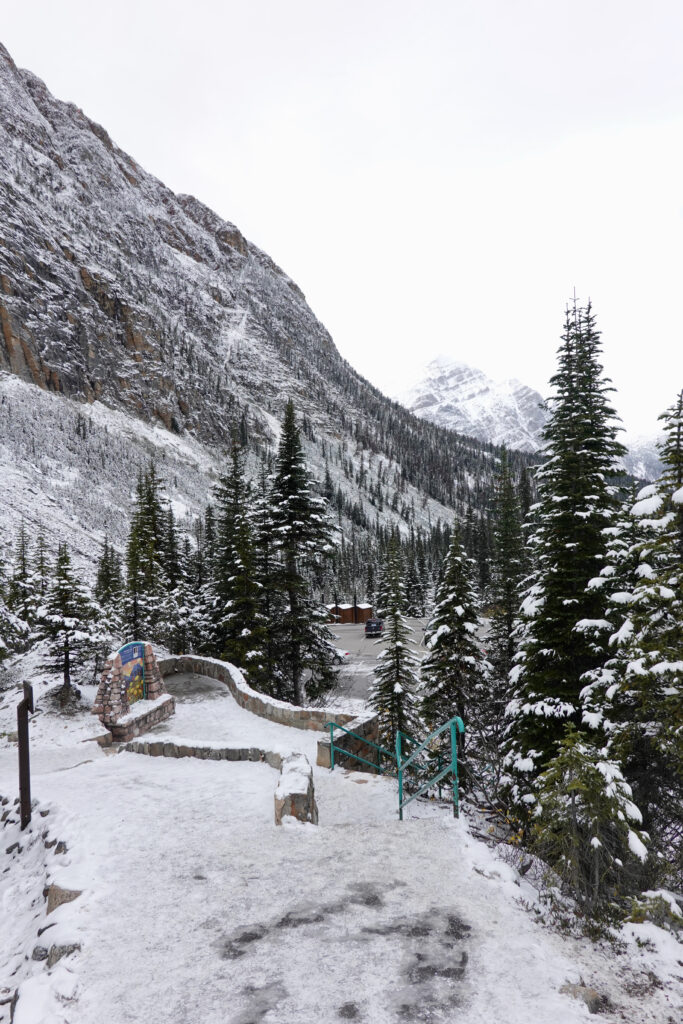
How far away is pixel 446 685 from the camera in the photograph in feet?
57.2

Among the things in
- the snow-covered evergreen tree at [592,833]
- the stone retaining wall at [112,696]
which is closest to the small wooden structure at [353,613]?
the stone retaining wall at [112,696]

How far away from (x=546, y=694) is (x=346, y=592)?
99663 mm

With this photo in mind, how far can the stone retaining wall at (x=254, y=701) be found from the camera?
1319cm

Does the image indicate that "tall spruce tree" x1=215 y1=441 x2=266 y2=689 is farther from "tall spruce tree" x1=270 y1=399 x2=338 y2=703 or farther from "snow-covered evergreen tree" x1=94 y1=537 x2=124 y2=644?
"snow-covered evergreen tree" x1=94 y1=537 x2=124 y2=644

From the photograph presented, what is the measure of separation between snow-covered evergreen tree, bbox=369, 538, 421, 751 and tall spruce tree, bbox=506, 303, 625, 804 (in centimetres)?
469

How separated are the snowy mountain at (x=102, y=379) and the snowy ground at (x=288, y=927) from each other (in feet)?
204

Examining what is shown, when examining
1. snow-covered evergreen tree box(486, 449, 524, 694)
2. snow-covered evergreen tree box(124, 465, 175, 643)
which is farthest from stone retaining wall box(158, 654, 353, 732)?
snow-covered evergreen tree box(486, 449, 524, 694)

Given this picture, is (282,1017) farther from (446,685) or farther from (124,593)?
(124,593)

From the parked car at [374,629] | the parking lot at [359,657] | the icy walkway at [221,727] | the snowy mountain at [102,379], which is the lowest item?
the parking lot at [359,657]

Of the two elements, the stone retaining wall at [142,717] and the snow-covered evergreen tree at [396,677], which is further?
the snow-covered evergreen tree at [396,677]

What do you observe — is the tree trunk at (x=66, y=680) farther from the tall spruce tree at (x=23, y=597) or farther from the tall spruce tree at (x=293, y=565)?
the tall spruce tree at (x=293, y=565)

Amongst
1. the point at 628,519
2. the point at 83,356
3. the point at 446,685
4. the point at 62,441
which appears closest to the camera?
the point at 628,519

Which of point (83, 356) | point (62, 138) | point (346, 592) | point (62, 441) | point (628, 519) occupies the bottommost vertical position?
point (346, 592)

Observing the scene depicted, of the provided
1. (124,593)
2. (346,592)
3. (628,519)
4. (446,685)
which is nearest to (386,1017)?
(628,519)
